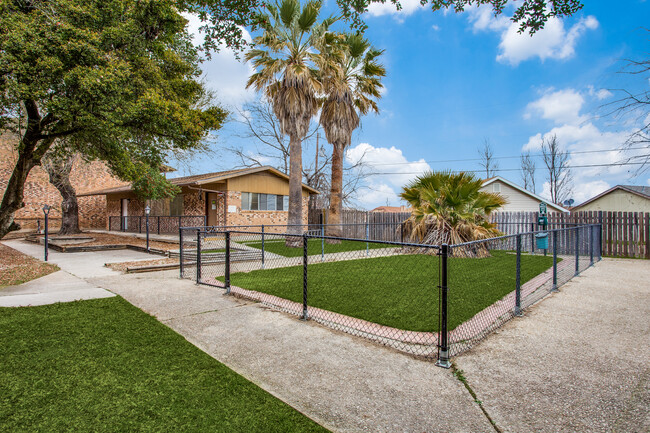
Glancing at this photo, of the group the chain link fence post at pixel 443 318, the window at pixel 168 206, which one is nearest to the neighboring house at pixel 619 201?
the chain link fence post at pixel 443 318

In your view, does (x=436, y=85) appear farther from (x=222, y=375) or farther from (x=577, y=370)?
(x=222, y=375)

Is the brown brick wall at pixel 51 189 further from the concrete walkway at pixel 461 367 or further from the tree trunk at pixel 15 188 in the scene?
the concrete walkway at pixel 461 367

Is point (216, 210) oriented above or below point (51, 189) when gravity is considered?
below

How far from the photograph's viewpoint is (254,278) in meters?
7.54

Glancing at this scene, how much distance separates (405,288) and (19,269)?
32.0ft

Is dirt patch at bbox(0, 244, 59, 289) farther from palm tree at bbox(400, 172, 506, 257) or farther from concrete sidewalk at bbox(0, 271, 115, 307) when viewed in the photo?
palm tree at bbox(400, 172, 506, 257)

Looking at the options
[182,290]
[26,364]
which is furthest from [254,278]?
[26,364]

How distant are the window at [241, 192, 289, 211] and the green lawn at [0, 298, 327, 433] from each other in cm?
1521

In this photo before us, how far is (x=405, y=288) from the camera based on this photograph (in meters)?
6.14

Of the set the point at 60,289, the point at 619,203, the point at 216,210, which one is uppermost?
the point at 619,203

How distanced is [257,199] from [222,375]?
17293mm

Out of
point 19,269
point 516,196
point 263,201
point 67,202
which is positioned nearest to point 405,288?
point 19,269

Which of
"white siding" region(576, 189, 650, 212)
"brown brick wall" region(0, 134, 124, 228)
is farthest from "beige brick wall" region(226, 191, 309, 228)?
"white siding" region(576, 189, 650, 212)

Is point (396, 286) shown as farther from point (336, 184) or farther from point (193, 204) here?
point (193, 204)
